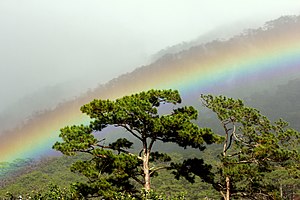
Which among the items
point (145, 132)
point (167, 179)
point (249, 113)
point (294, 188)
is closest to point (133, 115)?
point (145, 132)

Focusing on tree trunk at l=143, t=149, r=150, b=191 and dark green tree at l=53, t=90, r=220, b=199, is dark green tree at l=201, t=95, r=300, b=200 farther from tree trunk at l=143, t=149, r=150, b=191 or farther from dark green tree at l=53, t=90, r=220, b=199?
tree trunk at l=143, t=149, r=150, b=191

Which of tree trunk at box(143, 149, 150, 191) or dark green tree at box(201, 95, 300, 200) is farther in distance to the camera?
dark green tree at box(201, 95, 300, 200)

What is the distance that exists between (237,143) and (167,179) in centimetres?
10227

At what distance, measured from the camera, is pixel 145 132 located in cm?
1841

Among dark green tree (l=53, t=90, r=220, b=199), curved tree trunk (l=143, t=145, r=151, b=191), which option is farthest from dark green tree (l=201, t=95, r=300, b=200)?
curved tree trunk (l=143, t=145, r=151, b=191)

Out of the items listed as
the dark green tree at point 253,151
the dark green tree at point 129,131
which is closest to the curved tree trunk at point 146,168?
the dark green tree at point 129,131

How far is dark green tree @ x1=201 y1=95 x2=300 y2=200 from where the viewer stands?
1941 centimetres

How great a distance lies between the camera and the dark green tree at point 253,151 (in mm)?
19406

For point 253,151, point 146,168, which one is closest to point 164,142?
point 146,168

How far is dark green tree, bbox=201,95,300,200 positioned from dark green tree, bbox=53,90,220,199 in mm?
2625

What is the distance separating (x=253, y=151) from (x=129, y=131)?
269 inches

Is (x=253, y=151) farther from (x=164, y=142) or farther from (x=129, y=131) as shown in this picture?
(x=129, y=131)

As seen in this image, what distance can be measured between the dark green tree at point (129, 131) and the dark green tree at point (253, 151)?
2625 mm

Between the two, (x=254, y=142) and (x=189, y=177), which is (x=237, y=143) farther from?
(x=189, y=177)
